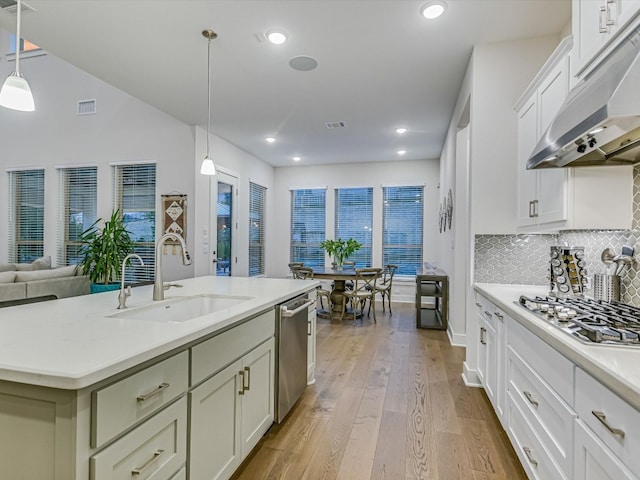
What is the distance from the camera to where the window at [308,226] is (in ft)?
25.7

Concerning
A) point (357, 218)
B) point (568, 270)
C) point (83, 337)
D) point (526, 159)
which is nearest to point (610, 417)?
point (568, 270)

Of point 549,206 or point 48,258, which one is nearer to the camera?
point 549,206

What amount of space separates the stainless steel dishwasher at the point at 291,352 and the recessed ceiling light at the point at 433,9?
225cm

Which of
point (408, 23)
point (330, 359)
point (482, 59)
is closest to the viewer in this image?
point (408, 23)

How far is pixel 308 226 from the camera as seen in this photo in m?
7.90

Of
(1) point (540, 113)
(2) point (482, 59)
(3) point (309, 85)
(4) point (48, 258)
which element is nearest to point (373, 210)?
(3) point (309, 85)

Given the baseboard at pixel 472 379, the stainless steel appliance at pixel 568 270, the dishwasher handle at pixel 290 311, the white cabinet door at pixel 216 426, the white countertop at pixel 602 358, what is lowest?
the baseboard at pixel 472 379

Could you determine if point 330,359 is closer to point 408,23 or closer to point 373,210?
point 408,23

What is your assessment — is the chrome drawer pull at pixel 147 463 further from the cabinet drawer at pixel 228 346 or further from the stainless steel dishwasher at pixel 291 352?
the stainless steel dishwasher at pixel 291 352

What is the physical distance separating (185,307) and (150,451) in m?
1.06

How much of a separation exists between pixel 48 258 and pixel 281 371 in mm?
5554

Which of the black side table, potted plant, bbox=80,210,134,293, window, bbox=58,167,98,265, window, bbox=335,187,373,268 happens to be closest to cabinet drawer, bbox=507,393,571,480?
the black side table

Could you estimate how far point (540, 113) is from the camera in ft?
7.52

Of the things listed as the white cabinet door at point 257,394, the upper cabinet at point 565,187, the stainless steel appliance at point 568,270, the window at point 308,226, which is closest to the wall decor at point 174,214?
the window at point 308,226
